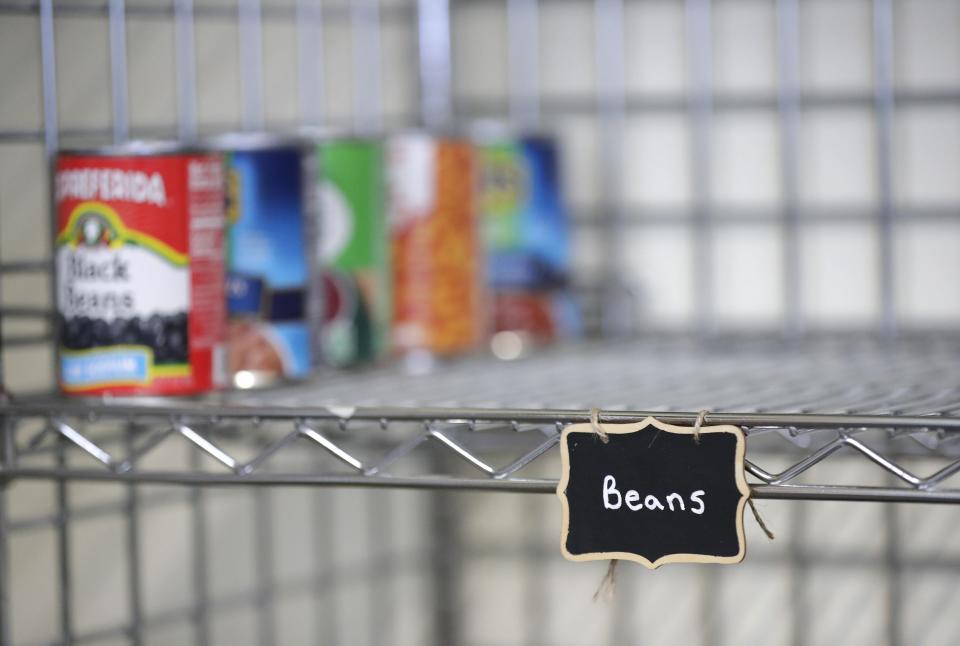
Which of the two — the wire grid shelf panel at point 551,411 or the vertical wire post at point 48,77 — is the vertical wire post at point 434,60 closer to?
the wire grid shelf panel at point 551,411

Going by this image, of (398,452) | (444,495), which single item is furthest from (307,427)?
(444,495)

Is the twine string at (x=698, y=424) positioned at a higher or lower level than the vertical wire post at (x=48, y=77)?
lower

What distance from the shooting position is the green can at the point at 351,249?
3.17 feet

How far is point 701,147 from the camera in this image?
1372 mm

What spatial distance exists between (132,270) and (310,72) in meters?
0.58

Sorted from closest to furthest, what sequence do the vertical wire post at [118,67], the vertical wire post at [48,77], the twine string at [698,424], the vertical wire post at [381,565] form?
1. the twine string at [698,424]
2. the vertical wire post at [48,77]
3. the vertical wire post at [118,67]
4. the vertical wire post at [381,565]

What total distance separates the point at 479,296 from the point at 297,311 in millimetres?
217

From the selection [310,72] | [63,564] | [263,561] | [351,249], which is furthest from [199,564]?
[310,72]

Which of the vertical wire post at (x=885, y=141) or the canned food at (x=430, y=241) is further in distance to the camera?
the vertical wire post at (x=885, y=141)

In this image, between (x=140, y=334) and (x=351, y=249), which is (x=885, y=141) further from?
(x=140, y=334)

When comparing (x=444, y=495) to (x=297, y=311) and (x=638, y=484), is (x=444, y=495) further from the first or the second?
(x=638, y=484)

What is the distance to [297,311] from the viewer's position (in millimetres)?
907

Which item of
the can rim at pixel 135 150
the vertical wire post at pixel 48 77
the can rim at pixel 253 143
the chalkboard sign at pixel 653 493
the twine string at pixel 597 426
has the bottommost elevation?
the chalkboard sign at pixel 653 493

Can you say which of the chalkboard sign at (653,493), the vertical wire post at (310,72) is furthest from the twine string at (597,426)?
the vertical wire post at (310,72)
